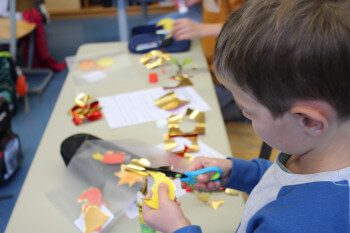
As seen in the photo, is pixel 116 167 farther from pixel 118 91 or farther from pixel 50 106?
pixel 50 106

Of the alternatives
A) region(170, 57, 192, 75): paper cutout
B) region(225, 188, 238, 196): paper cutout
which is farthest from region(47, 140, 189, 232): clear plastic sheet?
region(170, 57, 192, 75): paper cutout

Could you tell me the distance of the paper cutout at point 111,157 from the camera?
805 mm

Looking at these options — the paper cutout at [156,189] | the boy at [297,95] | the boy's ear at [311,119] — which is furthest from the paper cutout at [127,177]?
the boy's ear at [311,119]

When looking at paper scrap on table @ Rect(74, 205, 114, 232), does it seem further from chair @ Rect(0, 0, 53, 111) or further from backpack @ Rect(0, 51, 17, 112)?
chair @ Rect(0, 0, 53, 111)

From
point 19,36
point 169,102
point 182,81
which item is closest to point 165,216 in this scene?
point 169,102

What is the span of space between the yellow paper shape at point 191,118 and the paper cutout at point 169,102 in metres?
0.06

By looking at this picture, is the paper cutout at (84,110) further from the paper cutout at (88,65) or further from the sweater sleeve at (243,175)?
the sweater sleeve at (243,175)

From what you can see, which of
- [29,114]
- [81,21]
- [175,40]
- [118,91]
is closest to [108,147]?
[118,91]

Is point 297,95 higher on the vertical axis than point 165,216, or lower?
higher

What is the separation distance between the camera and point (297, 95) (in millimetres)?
409

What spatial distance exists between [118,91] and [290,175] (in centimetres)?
77

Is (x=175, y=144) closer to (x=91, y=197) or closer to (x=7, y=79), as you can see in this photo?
(x=91, y=197)

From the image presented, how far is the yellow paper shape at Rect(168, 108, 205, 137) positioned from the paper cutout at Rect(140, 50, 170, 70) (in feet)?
1.31

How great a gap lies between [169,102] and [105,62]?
0.46 meters
